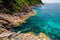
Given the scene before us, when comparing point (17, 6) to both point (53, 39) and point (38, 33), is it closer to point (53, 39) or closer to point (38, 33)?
point (38, 33)

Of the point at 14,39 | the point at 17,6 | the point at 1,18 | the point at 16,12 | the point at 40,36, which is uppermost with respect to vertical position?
the point at 17,6

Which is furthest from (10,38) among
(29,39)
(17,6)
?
(17,6)

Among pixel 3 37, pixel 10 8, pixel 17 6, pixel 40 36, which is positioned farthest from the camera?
pixel 17 6

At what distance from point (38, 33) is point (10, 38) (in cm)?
1086

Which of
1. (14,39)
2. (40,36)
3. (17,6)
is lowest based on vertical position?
(14,39)

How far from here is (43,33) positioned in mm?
38531

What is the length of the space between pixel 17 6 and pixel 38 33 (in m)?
27.4

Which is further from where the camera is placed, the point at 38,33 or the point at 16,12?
the point at 16,12

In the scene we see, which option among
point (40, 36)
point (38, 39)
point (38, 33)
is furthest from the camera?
point (38, 33)

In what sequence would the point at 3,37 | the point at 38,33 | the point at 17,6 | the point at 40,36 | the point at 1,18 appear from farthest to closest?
the point at 17,6 < the point at 1,18 < the point at 38,33 < the point at 40,36 < the point at 3,37

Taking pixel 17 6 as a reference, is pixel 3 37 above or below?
below

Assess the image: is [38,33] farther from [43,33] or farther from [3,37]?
[3,37]

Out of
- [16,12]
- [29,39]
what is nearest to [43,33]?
[29,39]

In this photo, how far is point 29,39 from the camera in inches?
1277
